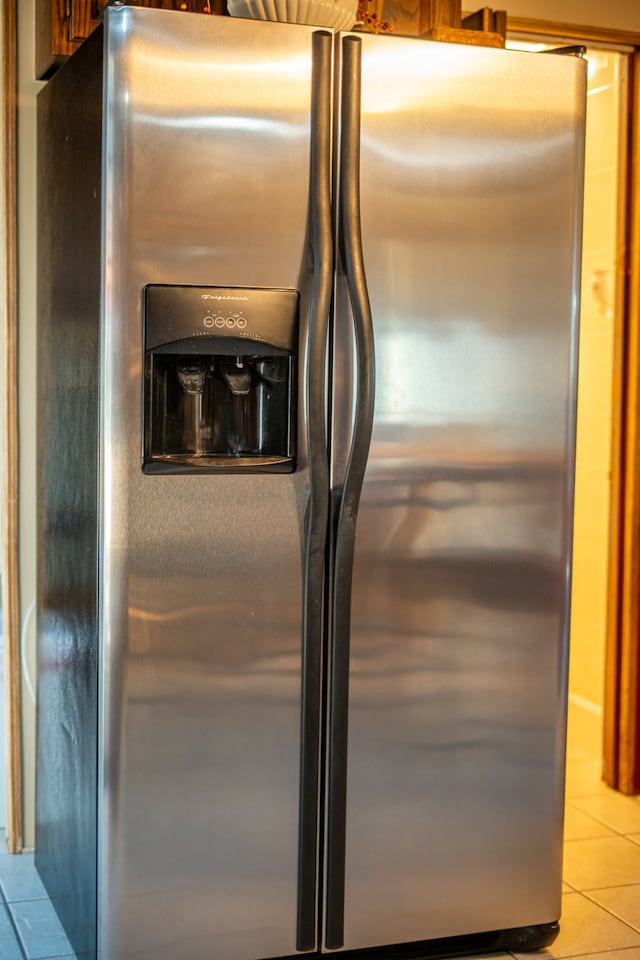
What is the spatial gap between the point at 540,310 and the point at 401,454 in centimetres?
40

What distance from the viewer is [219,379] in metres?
2.16

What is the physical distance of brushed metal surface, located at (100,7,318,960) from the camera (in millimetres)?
2041

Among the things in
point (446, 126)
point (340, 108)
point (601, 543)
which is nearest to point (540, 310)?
point (446, 126)

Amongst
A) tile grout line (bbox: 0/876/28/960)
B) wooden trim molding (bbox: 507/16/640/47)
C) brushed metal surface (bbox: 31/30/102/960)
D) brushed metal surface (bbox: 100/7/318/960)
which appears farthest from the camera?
wooden trim molding (bbox: 507/16/640/47)

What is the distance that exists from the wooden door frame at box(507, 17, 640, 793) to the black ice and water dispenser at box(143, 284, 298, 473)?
1509mm

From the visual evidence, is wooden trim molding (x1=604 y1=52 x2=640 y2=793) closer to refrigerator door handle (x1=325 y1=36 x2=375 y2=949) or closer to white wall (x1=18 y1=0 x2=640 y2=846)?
white wall (x1=18 y1=0 x2=640 y2=846)

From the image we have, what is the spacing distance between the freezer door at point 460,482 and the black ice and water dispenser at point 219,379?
0.11 metres

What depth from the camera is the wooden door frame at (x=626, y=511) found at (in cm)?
331

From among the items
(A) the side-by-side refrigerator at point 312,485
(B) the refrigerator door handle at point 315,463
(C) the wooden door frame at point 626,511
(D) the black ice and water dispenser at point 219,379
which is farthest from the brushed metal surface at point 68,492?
(C) the wooden door frame at point 626,511

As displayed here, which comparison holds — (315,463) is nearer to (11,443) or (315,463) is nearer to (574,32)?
(11,443)

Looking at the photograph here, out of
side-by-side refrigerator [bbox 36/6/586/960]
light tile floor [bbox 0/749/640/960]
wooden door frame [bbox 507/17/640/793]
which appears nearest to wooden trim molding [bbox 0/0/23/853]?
light tile floor [bbox 0/749/640/960]

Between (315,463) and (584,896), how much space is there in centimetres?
130

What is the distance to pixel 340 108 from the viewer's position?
2.13m

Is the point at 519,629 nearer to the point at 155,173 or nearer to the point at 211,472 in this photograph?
the point at 211,472
